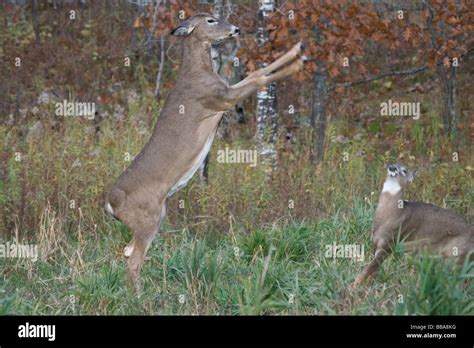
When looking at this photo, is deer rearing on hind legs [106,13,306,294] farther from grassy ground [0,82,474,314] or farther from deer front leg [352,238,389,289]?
deer front leg [352,238,389,289]

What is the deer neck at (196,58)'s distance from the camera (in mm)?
9492

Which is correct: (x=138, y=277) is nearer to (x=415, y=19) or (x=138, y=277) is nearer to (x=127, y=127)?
(x=127, y=127)

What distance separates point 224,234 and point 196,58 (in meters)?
1.89

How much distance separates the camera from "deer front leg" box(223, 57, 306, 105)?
8992mm

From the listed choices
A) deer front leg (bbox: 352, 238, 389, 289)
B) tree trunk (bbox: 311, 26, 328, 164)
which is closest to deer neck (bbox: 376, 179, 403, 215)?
deer front leg (bbox: 352, 238, 389, 289)

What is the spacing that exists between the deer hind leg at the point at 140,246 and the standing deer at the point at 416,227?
75.8 inches

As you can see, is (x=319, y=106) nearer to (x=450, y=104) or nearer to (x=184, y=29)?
(x=450, y=104)

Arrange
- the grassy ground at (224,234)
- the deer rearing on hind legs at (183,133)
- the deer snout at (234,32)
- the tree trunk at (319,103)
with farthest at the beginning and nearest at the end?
the tree trunk at (319,103)
the deer snout at (234,32)
the deer rearing on hind legs at (183,133)
the grassy ground at (224,234)

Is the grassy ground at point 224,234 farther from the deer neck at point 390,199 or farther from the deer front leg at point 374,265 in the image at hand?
the deer neck at point 390,199

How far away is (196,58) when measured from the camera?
31.3 ft

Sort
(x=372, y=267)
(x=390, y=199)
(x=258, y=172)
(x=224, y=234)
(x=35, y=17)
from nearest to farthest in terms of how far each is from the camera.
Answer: (x=372, y=267) < (x=390, y=199) < (x=224, y=234) < (x=258, y=172) < (x=35, y=17)

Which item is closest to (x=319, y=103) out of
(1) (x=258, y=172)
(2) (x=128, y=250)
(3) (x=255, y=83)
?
(1) (x=258, y=172)

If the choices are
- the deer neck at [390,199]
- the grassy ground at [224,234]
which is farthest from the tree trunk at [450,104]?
the deer neck at [390,199]
